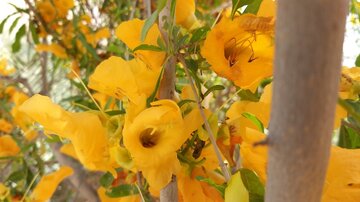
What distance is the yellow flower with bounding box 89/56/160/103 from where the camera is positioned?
1.35ft

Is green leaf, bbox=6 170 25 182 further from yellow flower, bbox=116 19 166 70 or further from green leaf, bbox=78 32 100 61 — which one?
yellow flower, bbox=116 19 166 70

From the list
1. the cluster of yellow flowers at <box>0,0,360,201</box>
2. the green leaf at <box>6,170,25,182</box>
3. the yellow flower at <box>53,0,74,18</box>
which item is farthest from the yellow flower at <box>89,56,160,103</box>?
the yellow flower at <box>53,0,74,18</box>

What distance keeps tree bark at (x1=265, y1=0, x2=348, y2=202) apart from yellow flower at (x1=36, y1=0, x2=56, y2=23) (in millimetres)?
1088

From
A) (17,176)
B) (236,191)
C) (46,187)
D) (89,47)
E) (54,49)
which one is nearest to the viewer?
(236,191)

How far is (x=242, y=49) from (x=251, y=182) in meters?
0.13

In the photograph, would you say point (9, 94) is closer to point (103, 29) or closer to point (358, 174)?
point (103, 29)

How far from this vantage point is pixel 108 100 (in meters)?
0.59

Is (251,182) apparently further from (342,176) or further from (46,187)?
(46,187)

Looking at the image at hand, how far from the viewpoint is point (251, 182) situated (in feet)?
1.15

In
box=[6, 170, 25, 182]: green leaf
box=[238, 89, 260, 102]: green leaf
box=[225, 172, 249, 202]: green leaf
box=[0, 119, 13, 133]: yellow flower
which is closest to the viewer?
box=[225, 172, 249, 202]: green leaf

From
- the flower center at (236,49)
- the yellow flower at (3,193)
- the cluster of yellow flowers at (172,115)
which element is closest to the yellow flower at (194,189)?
the cluster of yellow flowers at (172,115)

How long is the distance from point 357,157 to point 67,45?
3.42 ft

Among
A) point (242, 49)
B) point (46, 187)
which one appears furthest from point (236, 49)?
point (46, 187)

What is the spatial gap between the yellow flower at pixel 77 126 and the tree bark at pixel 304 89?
0.25 metres
